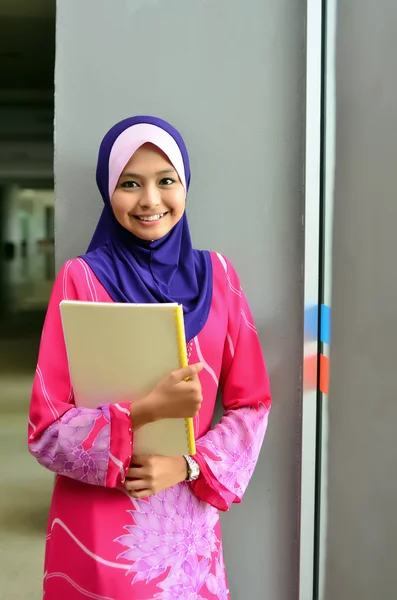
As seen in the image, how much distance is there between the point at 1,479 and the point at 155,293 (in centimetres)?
223

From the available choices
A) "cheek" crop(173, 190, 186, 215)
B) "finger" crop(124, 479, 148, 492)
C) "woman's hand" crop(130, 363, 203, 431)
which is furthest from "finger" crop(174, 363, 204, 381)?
"cheek" crop(173, 190, 186, 215)

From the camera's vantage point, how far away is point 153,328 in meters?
0.97

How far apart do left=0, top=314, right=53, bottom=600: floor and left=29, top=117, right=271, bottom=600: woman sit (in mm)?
1130

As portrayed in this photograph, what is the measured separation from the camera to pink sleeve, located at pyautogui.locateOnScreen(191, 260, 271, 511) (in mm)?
1185

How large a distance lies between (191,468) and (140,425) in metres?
0.17

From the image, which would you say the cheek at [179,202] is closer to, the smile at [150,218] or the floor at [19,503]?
the smile at [150,218]

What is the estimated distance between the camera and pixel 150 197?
1137mm

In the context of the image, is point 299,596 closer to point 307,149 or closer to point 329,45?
point 307,149

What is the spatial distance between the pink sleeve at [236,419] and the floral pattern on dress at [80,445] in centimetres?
20

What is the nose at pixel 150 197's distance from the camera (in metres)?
1.14

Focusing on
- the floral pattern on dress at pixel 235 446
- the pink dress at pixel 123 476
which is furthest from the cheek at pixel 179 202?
the floral pattern on dress at pixel 235 446

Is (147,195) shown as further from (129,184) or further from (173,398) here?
(173,398)

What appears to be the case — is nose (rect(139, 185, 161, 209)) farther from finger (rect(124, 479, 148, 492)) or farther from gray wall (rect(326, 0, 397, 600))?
finger (rect(124, 479, 148, 492))

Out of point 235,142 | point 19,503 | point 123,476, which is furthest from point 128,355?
point 19,503
